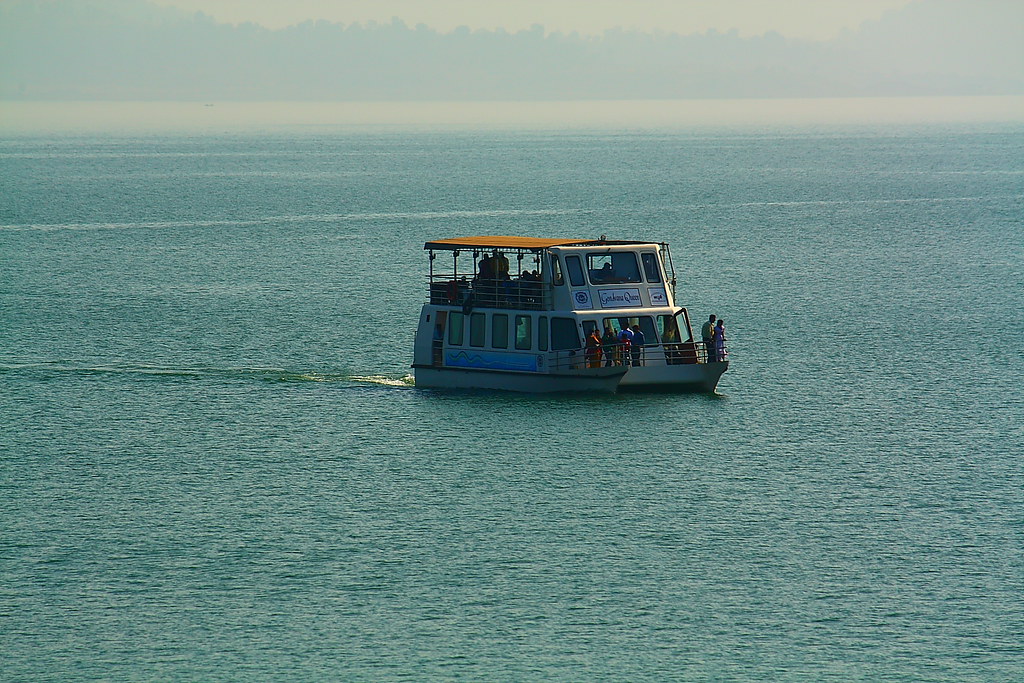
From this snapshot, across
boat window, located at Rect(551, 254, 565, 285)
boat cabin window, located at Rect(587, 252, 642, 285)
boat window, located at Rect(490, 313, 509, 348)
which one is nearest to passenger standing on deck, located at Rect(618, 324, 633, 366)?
boat cabin window, located at Rect(587, 252, 642, 285)

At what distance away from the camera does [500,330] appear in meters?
53.0

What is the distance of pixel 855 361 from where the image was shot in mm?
62281

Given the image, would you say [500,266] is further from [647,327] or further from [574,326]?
[647,327]

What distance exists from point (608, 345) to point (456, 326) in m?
5.68

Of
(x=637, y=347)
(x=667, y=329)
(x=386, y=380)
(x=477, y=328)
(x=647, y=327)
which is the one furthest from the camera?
(x=386, y=380)

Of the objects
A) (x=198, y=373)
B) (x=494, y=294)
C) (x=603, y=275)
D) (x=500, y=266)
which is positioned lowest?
(x=198, y=373)

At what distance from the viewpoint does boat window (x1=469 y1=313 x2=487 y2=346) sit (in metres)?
53.2

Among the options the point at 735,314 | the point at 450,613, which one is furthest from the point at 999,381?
the point at 450,613

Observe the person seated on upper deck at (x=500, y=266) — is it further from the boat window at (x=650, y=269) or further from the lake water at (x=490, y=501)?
the boat window at (x=650, y=269)

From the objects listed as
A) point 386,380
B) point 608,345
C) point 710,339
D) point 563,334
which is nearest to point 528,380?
point 563,334

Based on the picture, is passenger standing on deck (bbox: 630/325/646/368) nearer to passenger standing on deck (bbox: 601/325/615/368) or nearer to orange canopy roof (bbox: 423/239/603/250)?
passenger standing on deck (bbox: 601/325/615/368)

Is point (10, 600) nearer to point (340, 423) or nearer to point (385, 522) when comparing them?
point (385, 522)

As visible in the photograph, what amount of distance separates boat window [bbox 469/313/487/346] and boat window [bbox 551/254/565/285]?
280 cm

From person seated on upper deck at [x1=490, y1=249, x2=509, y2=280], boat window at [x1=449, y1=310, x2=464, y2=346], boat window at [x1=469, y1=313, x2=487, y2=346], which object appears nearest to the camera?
boat window at [x1=469, y1=313, x2=487, y2=346]
